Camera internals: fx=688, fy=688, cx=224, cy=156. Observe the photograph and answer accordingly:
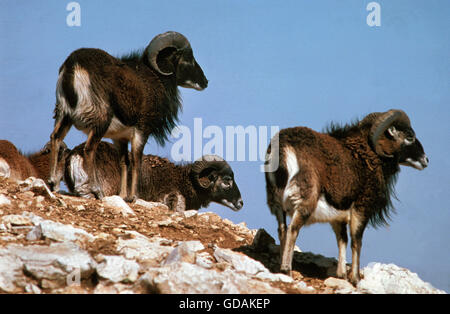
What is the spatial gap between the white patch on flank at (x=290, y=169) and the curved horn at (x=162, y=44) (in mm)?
5844

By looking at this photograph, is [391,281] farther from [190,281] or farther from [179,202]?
[179,202]

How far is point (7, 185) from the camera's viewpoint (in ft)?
43.2

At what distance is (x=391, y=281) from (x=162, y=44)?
298 inches

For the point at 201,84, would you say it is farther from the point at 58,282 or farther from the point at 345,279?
the point at 58,282

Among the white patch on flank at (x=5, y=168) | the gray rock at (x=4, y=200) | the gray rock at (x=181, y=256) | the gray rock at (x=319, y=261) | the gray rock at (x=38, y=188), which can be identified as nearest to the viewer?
the gray rock at (x=181, y=256)

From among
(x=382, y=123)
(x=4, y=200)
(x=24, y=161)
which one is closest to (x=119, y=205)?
(x=4, y=200)

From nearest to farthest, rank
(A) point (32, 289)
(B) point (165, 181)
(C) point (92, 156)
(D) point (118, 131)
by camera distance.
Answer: (A) point (32, 289) → (C) point (92, 156) → (D) point (118, 131) → (B) point (165, 181)

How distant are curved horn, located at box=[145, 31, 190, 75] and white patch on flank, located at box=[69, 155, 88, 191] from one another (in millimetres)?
2699

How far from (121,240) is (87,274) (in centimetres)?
158

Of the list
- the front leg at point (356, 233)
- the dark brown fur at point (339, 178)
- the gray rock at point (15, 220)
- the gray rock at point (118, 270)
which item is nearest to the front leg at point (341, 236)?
the dark brown fur at point (339, 178)

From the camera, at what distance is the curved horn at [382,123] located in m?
11.4

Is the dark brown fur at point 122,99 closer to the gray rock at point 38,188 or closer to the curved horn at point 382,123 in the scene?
the gray rock at point 38,188

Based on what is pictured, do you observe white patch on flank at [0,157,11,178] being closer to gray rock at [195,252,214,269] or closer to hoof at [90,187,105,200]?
hoof at [90,187,105,200]

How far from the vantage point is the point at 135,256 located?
9.25 m
